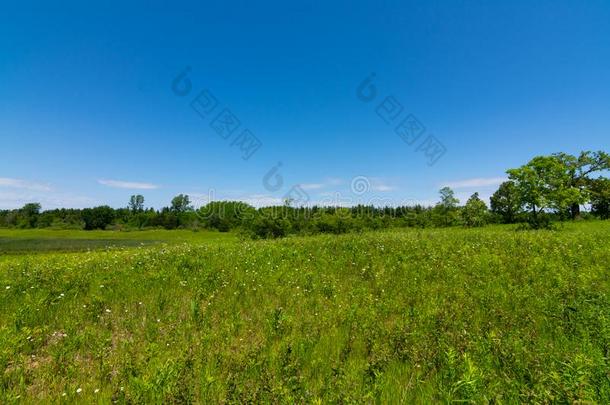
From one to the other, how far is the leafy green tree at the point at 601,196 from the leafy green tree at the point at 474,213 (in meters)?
17.7

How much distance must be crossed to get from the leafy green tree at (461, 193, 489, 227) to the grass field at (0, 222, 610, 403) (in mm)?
57362

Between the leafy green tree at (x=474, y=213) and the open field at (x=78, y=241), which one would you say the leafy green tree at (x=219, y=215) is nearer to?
the open field at (x=78, y=241)

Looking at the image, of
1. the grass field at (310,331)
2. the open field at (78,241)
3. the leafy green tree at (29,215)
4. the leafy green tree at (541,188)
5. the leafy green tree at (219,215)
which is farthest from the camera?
the leafy green tree at (29,215)

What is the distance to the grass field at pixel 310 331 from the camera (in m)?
3.35

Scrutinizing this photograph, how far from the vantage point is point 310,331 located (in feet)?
17.1

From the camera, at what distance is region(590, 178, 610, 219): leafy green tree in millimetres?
56359

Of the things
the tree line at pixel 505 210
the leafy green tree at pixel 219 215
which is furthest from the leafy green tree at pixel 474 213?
the leafy green tree at pixel 219 215

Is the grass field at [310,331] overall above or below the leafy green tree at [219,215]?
below

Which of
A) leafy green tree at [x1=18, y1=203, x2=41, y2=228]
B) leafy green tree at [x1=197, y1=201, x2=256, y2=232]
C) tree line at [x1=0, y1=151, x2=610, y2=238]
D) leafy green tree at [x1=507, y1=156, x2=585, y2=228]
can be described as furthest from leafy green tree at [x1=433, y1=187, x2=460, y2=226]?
leafy green tree at [x1=18, y1=203, x2=41, y2=228]

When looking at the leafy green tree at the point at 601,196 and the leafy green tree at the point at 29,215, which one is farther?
the leafy green tree at the point at 29,215

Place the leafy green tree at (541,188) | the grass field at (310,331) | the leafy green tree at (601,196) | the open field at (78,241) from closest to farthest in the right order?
the grass field at (310,331), the leafy green tree at (541,188), the leafy green tree at (601,196), the open field at (78,241)

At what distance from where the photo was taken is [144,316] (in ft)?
20.0

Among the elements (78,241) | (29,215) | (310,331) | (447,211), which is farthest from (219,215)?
(29,215)

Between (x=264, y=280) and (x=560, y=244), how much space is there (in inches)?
499
